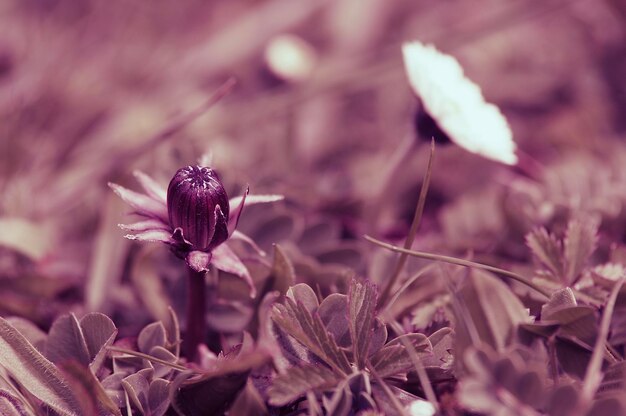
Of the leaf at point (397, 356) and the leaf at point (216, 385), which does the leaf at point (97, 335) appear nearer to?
the leaf at point (216, 385)

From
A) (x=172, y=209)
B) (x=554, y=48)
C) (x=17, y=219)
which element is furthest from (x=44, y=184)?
(x=554, y=48)

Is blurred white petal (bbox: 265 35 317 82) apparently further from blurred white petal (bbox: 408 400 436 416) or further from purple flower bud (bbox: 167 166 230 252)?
blurred white petal (bbox: 408 400 436 416)

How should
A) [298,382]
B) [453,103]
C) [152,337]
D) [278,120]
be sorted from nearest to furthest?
1. [298,382]
2. [152,337]
3. [453,103]
4. [278,120]

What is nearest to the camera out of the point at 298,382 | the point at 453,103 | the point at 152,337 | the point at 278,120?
the point at 298,382

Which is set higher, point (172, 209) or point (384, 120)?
point (172, 209)

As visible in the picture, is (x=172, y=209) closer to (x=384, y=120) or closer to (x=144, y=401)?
(x=144, y=401)

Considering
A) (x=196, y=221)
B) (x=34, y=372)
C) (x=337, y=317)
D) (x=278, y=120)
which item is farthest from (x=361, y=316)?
(x=278, y=120)

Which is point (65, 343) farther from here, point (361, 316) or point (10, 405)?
point (361, 316)
